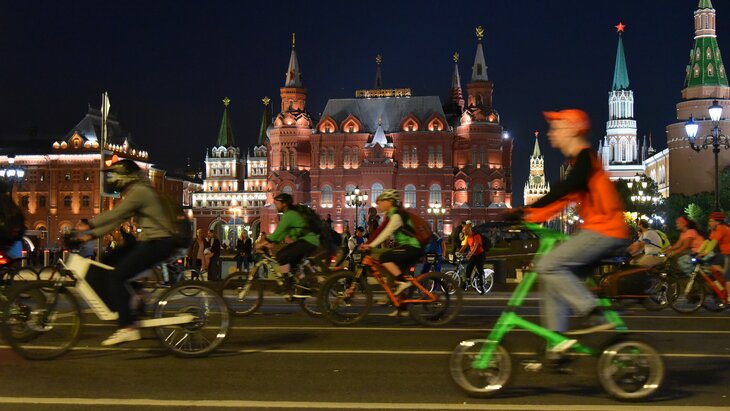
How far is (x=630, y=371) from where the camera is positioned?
241 inches

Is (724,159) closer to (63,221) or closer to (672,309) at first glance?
(63,221)

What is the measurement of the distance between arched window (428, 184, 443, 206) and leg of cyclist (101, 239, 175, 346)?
88396 millimetres

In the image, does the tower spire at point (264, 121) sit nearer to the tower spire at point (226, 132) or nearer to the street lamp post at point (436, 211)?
the tower spire at point (226, 132)

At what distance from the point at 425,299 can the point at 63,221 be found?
310 ft

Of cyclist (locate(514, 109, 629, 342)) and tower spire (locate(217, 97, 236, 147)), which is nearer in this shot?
cyclist (locate(514, 109, 629, 342))

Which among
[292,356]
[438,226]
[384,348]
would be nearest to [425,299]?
[384,348]

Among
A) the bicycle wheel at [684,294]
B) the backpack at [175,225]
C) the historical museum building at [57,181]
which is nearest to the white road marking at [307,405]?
the backpack at [175,225]

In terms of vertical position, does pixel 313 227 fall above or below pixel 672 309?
above

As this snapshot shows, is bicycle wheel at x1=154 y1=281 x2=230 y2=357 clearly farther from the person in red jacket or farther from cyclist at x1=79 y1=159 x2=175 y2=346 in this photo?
the person in red jacket

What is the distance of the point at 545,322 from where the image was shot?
628cm

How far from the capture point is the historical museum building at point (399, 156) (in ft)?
312

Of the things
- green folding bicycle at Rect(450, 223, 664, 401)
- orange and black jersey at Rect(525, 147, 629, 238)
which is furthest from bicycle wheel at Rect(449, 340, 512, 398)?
orange and black jersey at Rect(525, 147, 629, 238)

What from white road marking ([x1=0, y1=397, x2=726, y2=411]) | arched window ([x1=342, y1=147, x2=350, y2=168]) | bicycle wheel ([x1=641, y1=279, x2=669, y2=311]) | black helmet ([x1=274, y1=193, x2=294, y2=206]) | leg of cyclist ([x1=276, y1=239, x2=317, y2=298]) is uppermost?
arched window ([x1=342, y1=147, x2=350, y2=168])

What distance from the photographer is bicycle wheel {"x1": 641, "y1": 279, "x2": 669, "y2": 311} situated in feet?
45.1
